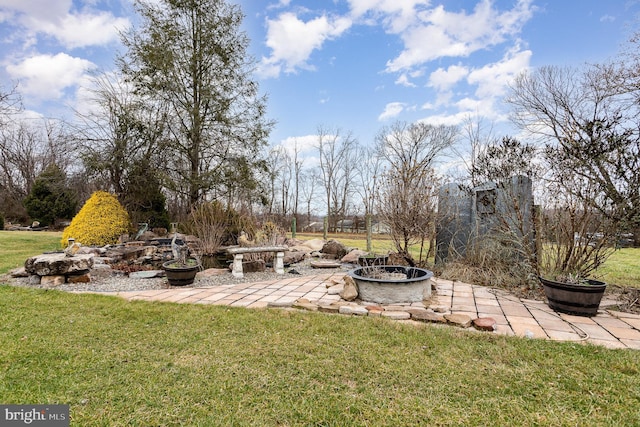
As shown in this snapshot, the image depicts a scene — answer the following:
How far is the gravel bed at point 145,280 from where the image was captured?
467 cm

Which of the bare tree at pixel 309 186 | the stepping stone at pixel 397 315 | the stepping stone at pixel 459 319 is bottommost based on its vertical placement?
the stepping stone at pixel 397 315

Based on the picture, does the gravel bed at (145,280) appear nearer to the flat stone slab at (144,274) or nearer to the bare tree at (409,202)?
the flat stone slab at (144,274)

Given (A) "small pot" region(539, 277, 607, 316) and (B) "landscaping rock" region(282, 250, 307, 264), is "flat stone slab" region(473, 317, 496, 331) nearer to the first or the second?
(A) "small pot" region(539, 277, 607, 316)

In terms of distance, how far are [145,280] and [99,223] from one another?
15.0 ft

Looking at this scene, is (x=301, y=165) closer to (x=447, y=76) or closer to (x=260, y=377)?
(x=447, y=76)

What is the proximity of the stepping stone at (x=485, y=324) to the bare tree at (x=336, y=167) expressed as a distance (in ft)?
60.8

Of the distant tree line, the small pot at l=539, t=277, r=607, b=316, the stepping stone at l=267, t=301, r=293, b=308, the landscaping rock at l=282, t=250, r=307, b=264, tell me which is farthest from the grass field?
the landscaping rock at l=282, t=250, r=307, b=264

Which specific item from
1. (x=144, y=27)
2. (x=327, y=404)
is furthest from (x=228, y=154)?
(x=327, y=404)

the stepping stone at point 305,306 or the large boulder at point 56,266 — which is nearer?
the stepping stone at point 305,306

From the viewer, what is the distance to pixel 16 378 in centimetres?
194

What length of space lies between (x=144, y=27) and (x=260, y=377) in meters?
12.1

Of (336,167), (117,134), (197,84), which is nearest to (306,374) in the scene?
(117,134)

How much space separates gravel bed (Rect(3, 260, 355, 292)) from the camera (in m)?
4.67

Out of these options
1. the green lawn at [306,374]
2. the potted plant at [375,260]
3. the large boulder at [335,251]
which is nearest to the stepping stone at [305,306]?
the green lawn at [306,374]
